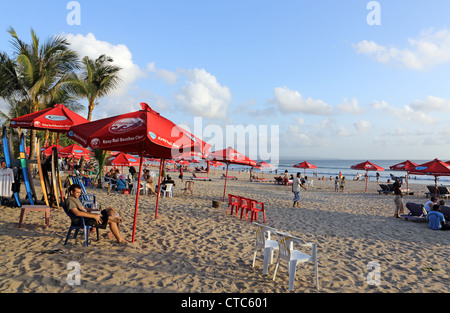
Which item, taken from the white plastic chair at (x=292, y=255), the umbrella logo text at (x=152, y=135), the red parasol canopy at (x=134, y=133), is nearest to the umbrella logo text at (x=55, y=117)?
the red parasol canopy at (x=134, y=133)

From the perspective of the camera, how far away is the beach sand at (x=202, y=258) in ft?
13.7

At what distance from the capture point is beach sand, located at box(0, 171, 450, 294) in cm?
418

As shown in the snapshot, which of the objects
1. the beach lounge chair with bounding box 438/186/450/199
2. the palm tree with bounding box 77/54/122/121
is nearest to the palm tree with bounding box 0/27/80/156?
the palm tree with bounding box 77/54/122/121

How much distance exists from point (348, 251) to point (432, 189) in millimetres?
19756

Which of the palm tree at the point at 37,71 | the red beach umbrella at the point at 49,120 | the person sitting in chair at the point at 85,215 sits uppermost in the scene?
the palm tree at the point at 37,71

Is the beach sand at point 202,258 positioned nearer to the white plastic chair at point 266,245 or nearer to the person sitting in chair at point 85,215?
the white plastic chair at point 266,245

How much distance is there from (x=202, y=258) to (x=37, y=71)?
539 inches

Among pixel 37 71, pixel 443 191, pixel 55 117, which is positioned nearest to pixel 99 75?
pixel 37 71

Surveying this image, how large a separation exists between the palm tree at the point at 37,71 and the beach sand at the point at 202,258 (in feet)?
25.5

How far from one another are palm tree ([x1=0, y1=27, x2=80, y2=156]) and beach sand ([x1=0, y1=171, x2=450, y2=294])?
7.79m

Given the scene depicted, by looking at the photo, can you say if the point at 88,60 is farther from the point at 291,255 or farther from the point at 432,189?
the point at 432,189

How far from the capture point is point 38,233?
21.0 ft

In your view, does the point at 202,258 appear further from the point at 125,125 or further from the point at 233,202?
the point at 233,202

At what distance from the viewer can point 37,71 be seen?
44.5ft
